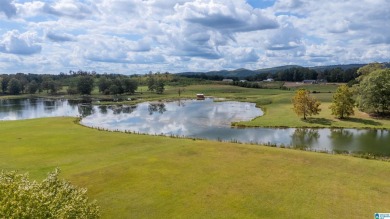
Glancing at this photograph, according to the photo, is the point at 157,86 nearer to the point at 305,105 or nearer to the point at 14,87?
the point at 14,87

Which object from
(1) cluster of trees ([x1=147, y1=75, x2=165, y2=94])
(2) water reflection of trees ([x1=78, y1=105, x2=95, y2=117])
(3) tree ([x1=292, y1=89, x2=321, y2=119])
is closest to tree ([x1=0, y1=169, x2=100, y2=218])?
(3) tree ([x1=292, y1=89, x2=321, y2=119])

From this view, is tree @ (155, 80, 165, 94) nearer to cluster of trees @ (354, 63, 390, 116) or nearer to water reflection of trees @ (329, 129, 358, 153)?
cluster of trees @ (354, 63, 390, 116)

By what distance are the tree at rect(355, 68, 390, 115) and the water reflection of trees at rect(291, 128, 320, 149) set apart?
19394 millimetres

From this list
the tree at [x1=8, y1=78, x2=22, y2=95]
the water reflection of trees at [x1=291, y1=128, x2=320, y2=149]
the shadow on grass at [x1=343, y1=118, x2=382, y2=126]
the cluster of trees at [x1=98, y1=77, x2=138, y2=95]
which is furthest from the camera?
the tree at [x1=8, y1=78, x2=22, y2=95]

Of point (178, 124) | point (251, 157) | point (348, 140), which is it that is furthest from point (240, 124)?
point (251, 157)

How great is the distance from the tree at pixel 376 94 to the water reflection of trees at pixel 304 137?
19.4 m

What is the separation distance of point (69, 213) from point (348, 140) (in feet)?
163

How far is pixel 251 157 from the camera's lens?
3872cm

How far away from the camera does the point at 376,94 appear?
238ft

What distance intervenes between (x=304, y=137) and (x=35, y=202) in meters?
51.0

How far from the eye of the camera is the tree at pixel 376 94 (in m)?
72.2

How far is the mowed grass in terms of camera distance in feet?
80.4

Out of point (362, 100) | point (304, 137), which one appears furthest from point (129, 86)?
point (304, 137)

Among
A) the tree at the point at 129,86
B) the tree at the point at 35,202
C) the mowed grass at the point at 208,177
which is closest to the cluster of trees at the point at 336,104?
the mowed grass at the point at 208,177
